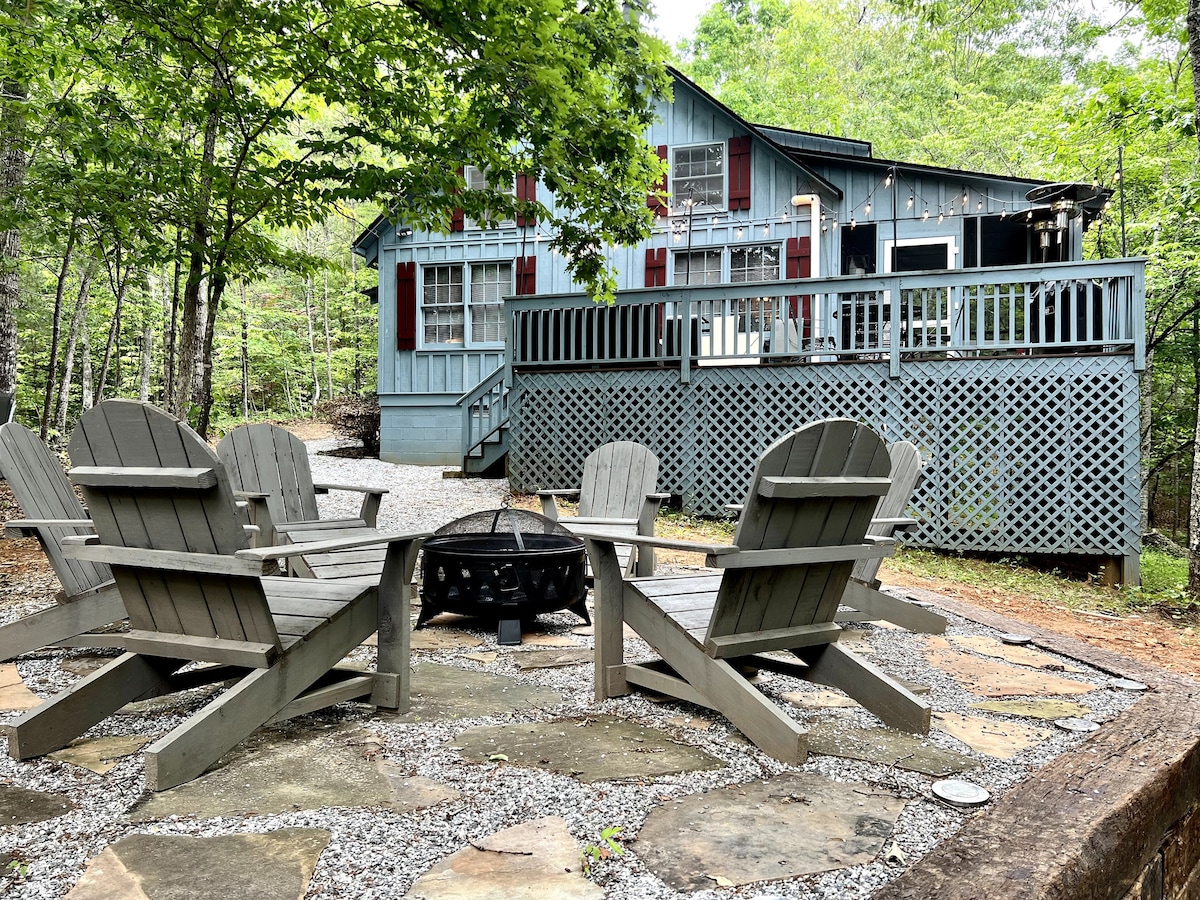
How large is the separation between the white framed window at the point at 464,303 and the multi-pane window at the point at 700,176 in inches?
116

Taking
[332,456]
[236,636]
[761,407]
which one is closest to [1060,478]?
[761,407]

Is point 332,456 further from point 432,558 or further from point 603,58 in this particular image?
point 432,558

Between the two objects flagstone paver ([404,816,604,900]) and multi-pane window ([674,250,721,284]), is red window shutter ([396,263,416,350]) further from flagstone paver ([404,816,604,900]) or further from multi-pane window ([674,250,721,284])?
flagstone paver ([404,816,604,900])

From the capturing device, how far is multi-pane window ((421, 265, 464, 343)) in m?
13.1

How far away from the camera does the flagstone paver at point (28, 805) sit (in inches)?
78.6

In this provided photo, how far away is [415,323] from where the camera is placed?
520 inches

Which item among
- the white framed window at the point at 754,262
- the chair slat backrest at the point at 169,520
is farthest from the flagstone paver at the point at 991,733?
the white framed window at the point at 754,262

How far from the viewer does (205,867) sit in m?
1.74

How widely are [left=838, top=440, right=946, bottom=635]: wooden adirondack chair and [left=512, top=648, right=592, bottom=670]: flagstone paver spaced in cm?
135

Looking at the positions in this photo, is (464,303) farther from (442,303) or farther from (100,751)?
(100,751)

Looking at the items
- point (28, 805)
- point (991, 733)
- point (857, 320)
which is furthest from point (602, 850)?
point (857, 320)

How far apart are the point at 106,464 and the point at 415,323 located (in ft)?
36.5

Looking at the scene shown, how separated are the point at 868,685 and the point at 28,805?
99.1 inches

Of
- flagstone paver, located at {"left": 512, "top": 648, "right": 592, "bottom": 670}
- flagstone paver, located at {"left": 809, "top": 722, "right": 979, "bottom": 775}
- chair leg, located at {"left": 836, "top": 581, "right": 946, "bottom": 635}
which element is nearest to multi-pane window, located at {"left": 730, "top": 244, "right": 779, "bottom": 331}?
chair leg, located at {"left": 836, "top": 581, "right": 946, "bottom": 635}
